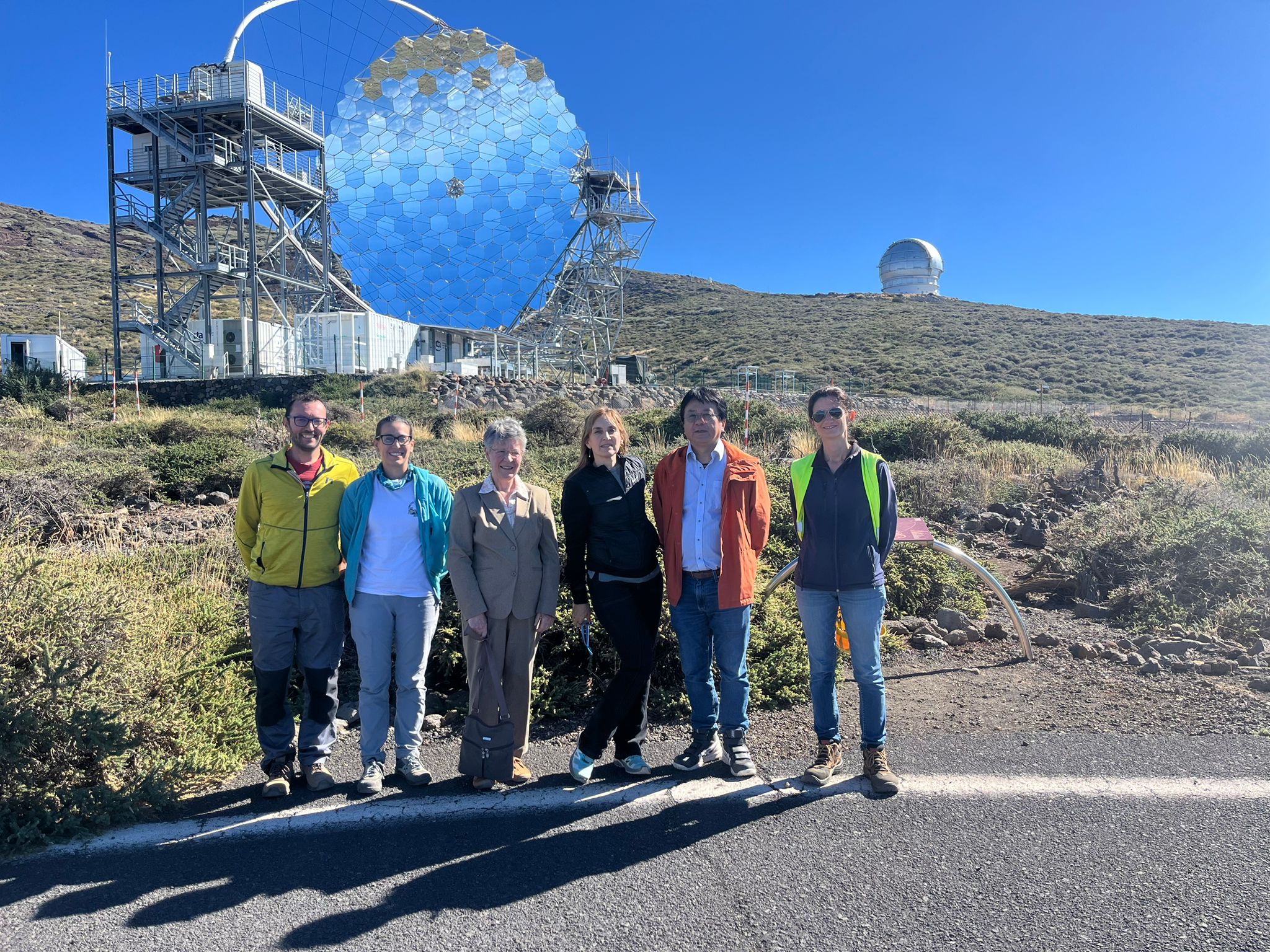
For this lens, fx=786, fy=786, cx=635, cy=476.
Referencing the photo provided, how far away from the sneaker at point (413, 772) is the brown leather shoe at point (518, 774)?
0.44m

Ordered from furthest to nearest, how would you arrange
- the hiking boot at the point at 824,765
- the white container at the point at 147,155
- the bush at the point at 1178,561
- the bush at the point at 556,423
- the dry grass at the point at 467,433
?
the white container at the point at 147,155
the bush at the point at 556,423
the dry grass at the point at 467,433
the bush at the point at 1178,561
the hiking boot at the point at 824,765

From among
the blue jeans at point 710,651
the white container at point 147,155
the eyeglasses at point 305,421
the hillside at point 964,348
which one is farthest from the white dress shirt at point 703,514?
the hillside at point 964,348

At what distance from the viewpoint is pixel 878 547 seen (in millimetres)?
4016

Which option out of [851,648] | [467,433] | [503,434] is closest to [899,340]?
[467,433]

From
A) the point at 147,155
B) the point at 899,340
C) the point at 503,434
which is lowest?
the point at 503,434

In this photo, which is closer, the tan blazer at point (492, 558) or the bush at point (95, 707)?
the bush at point (95, 707)

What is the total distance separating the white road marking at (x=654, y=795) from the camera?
3559mm

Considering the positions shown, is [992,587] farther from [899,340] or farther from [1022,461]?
[899,340]

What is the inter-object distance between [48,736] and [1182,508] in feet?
31.7

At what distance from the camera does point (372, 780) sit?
3.90 metres

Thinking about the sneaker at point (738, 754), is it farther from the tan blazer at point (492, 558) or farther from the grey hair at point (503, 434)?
the grey hair at point (503, 434)

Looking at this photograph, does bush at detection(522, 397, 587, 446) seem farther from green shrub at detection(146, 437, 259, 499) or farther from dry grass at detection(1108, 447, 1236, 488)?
dry grass at detection(1108, 447, 1236, 488)

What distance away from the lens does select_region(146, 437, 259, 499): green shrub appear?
418 inches

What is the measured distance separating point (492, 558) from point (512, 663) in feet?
1.85
